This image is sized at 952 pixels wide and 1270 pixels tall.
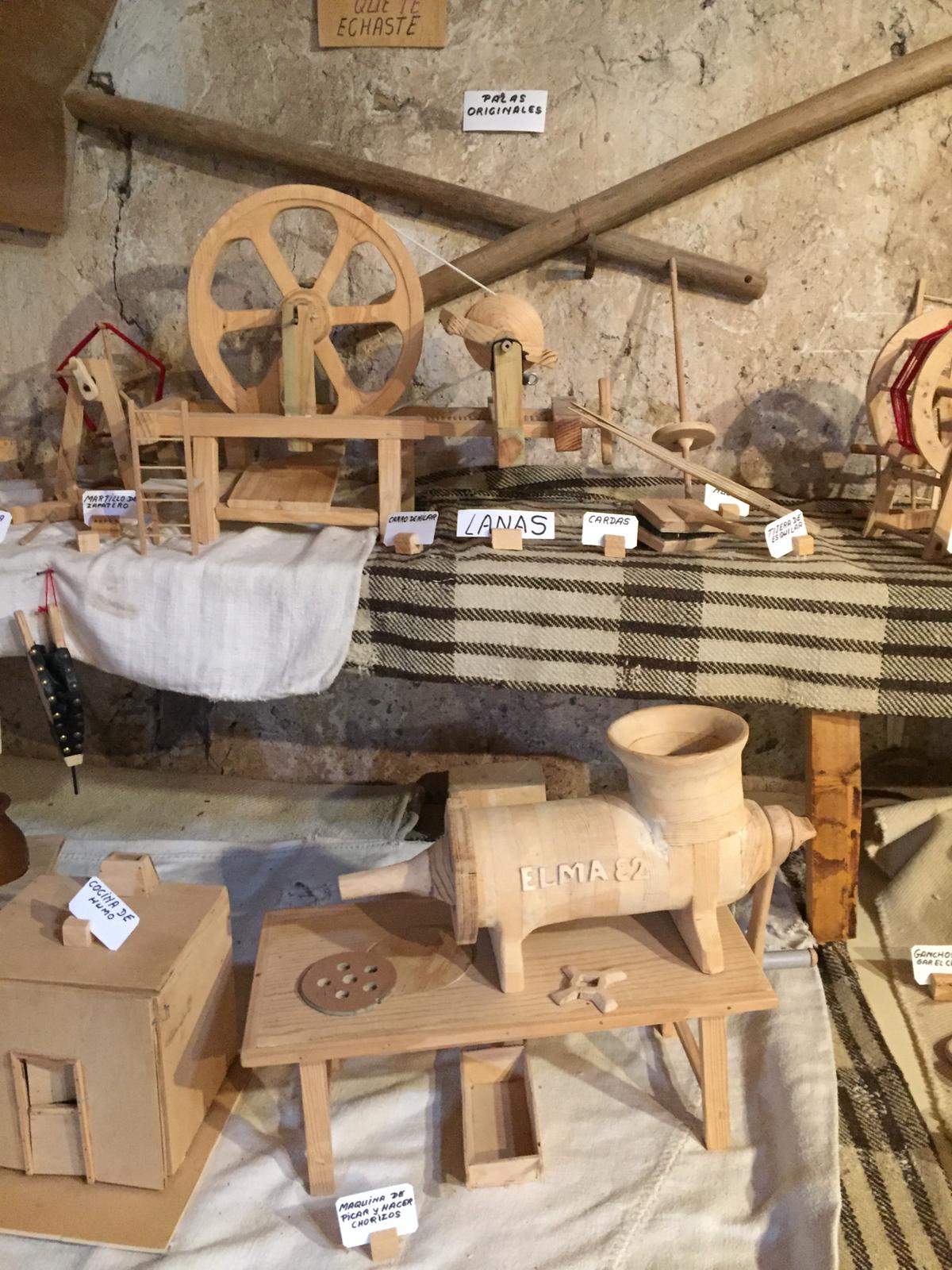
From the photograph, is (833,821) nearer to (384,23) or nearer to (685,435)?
(685,435)

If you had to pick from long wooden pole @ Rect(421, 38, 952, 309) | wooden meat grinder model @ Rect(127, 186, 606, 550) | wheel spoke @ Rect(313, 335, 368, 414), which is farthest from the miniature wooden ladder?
long wooden pole @ Rect(421, 38, 952, 309)

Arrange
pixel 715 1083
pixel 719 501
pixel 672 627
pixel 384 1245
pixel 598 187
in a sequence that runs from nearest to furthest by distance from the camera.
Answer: pixel 384 1245 → pixel 715 1083 → pixel 672 627 → pixel 719 501 → pixel 598 187

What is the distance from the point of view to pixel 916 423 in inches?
48.6

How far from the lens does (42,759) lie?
6.46ft

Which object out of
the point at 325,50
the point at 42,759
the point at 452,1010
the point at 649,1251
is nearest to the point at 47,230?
the point at 325,50

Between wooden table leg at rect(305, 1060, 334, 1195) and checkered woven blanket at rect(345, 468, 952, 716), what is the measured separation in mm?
505

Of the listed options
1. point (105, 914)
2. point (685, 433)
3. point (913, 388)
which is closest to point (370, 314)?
point (685, 433)

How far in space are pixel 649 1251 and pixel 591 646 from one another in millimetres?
688

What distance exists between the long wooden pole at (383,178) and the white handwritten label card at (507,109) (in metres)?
0.12

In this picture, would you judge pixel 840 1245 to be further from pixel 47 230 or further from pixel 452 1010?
pixel 47 230

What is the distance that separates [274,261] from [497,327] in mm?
376

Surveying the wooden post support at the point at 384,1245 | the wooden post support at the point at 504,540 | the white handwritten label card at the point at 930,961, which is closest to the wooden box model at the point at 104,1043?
the wooden post support at the point at 384,1245

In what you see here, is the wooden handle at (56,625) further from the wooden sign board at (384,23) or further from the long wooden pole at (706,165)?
the wooden sign board at (384,23)

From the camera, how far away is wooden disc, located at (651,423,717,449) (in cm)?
134
